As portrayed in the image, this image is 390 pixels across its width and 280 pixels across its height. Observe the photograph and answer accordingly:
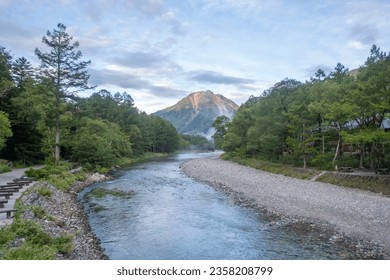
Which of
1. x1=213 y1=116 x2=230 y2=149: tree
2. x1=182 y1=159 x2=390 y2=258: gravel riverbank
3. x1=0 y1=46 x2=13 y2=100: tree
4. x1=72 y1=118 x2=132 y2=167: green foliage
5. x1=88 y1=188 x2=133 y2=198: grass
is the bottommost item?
x1=88 y1=188 x2=133 y2=198: grass

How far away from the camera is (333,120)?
115 feet

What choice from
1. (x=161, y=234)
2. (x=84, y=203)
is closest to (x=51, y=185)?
(x=84, y=203)

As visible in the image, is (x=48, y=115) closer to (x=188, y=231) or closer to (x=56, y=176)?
(x=56, y=176)

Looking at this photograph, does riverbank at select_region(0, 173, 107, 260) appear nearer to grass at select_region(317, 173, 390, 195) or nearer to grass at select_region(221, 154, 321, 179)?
grass at select_region(317, 173, 390, 195)

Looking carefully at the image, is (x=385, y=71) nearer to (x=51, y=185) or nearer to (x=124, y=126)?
(x=51, y=185)

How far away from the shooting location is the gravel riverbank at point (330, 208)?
14873mm

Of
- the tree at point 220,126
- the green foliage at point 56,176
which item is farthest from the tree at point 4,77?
the tree at point 220,126

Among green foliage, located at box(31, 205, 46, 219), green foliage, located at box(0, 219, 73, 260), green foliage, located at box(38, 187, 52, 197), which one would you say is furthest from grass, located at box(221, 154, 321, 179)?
green foliage, located at box(0, 219, 73, 260)

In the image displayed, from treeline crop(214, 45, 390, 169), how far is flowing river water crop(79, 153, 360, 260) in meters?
14.7

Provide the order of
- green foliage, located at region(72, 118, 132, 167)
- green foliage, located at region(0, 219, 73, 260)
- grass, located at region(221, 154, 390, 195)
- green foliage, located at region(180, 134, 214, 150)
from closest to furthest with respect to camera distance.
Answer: green foliage, located at region(0, 219, 73, 260)
grass, located at region(221, 154, 390, 195)
green foliage, located at region(72, 118, 132, 167)
green foliage, located at region(180, 134, 214, 150)

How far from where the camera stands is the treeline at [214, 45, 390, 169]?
2792cm

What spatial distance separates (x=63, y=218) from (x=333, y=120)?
95.6 ft

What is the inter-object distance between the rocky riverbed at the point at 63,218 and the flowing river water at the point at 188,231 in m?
0.59
